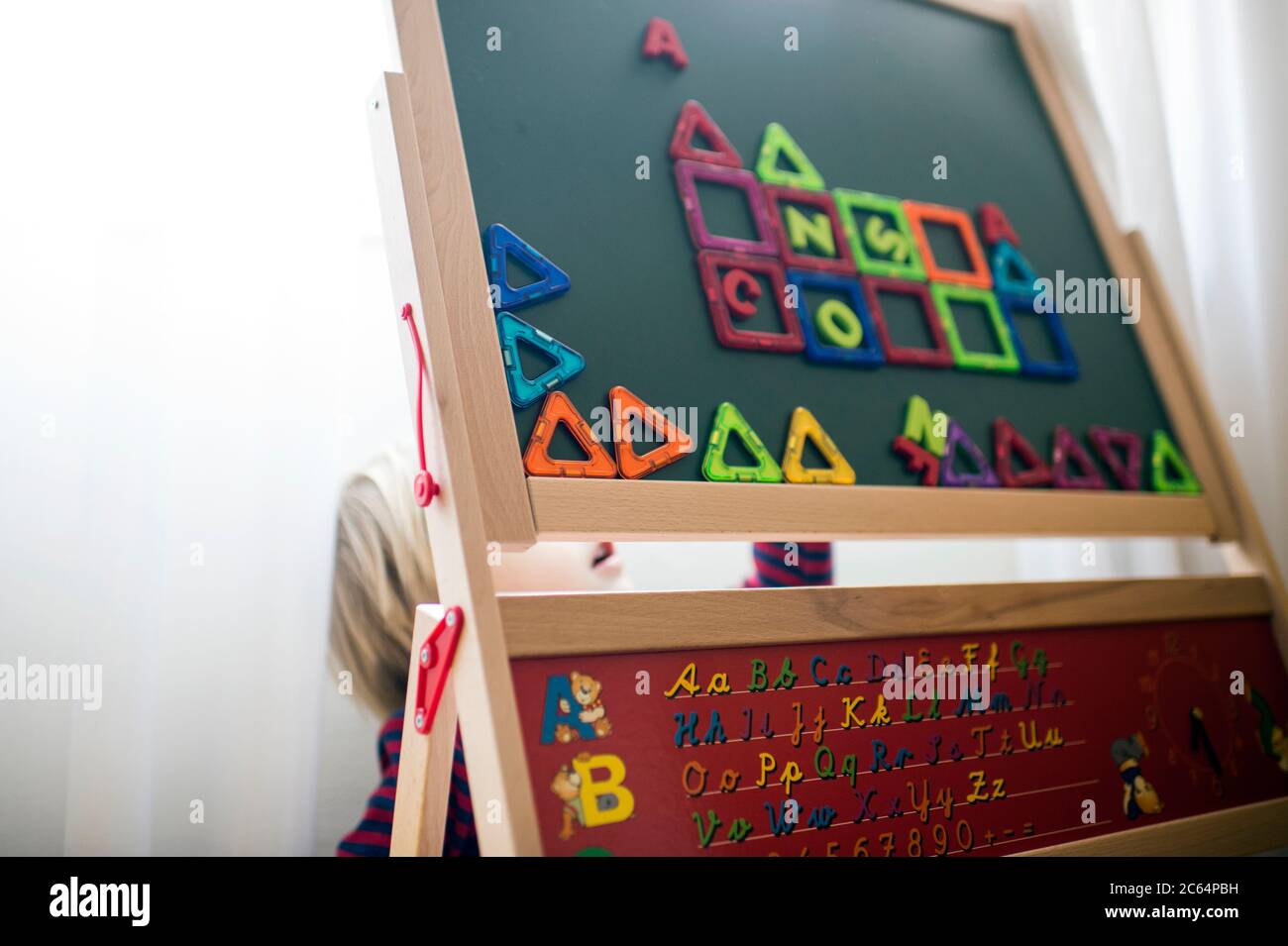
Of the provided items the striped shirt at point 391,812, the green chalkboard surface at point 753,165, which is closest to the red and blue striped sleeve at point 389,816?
the striped shirt at point 391,812

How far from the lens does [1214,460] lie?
1010 mm

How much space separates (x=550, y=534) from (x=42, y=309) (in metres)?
0.59

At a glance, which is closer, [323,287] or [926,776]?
[926,776]

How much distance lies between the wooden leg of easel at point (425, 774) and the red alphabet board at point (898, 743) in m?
0.11

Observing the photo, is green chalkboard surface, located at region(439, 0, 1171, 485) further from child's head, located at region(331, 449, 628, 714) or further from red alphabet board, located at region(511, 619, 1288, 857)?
child's head, located at region(331, 449, 628, 714)

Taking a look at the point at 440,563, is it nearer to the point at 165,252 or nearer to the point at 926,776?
the point at 926,776

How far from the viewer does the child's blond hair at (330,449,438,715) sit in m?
1.10

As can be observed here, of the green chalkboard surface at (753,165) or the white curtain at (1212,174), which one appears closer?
the green chalkboard surface at (753,165)

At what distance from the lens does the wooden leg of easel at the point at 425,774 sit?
0.67 meters

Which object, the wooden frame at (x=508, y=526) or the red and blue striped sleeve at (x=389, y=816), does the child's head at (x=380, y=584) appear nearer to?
the red and blue striped sleeve at (x=389, y=816)
